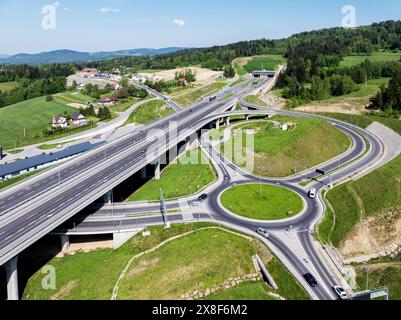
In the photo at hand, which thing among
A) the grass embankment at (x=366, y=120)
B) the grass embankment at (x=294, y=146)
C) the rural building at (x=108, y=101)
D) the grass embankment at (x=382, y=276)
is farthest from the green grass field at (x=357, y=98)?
the rural building at (x=108, y=101)

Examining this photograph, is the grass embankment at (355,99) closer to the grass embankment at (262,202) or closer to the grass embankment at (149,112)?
the grass embankment at (149,112)

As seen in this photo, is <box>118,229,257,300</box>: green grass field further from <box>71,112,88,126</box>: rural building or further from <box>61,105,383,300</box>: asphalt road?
<box>71,112,88,126</box>: rural building

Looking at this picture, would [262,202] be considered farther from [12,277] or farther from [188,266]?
[12,277]

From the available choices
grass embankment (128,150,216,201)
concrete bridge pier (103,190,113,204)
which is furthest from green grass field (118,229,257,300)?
concrete bridge pier (103,190,113,204)

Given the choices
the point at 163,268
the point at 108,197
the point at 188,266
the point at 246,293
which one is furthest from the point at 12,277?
the point at 246,293

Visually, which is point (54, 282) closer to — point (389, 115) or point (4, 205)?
point (4, 205)

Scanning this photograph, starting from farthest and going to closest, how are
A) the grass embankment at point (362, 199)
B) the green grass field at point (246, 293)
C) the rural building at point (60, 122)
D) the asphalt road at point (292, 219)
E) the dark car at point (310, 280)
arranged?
1. the rural building at point (60, 122)
2. the grass embankment at point (362, 199)
3. the asphalt road at point (292, 219)
4. the green grass field at point (246, 293)
5. the dark car at point (310, 280)
